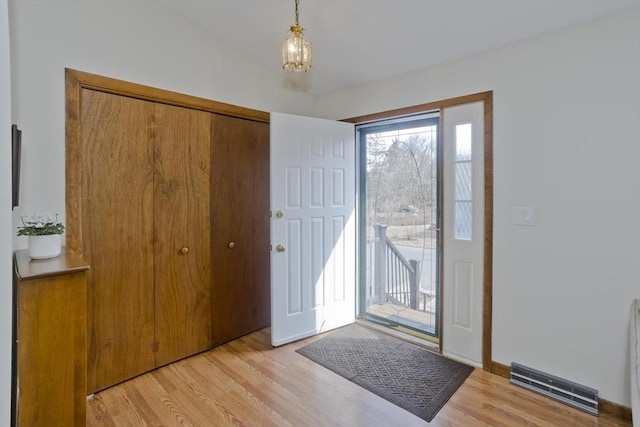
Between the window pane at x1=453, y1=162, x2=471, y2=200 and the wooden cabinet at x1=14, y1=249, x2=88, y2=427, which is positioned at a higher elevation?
the window pane at x1=453, y1=162, x2=471, y2=200

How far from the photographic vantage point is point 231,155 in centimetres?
287

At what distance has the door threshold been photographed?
2838 millimetres

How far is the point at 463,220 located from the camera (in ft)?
8.39

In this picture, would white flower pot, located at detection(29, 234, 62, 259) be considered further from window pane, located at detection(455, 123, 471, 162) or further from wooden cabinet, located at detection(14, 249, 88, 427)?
window pane, located at detection(455, 123, 471, 162)

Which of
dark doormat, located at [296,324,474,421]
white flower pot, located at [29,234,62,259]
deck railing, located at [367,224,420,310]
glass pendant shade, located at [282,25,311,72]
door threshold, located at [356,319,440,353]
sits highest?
glass pendant shade, located at [282,25,311,72]

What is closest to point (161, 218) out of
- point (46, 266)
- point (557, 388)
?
point (46, 266)

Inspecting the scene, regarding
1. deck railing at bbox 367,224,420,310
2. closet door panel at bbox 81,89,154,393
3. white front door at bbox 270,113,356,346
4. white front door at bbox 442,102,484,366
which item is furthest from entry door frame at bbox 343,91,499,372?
closet door panel at bbox 81,89,154,393

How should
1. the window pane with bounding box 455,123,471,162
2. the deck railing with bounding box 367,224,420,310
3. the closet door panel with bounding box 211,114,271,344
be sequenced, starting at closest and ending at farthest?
the window pane with bounding box 455,123,471,162, the closet door panel with bounding box 211,114,271,344, the deck railing with bounding box 367,224,420,310

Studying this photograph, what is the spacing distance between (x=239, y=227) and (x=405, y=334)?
1791 millimetres

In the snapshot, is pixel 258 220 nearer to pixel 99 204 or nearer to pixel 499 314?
pixel 99 204

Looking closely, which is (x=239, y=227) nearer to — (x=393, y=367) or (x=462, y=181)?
(x=393, y=367)

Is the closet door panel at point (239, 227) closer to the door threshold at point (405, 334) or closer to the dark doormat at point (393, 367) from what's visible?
the dark doormat at point (393, 367)

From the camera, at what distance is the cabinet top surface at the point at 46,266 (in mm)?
1338

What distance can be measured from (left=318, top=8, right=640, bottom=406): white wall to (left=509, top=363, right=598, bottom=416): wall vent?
0.18 ft
